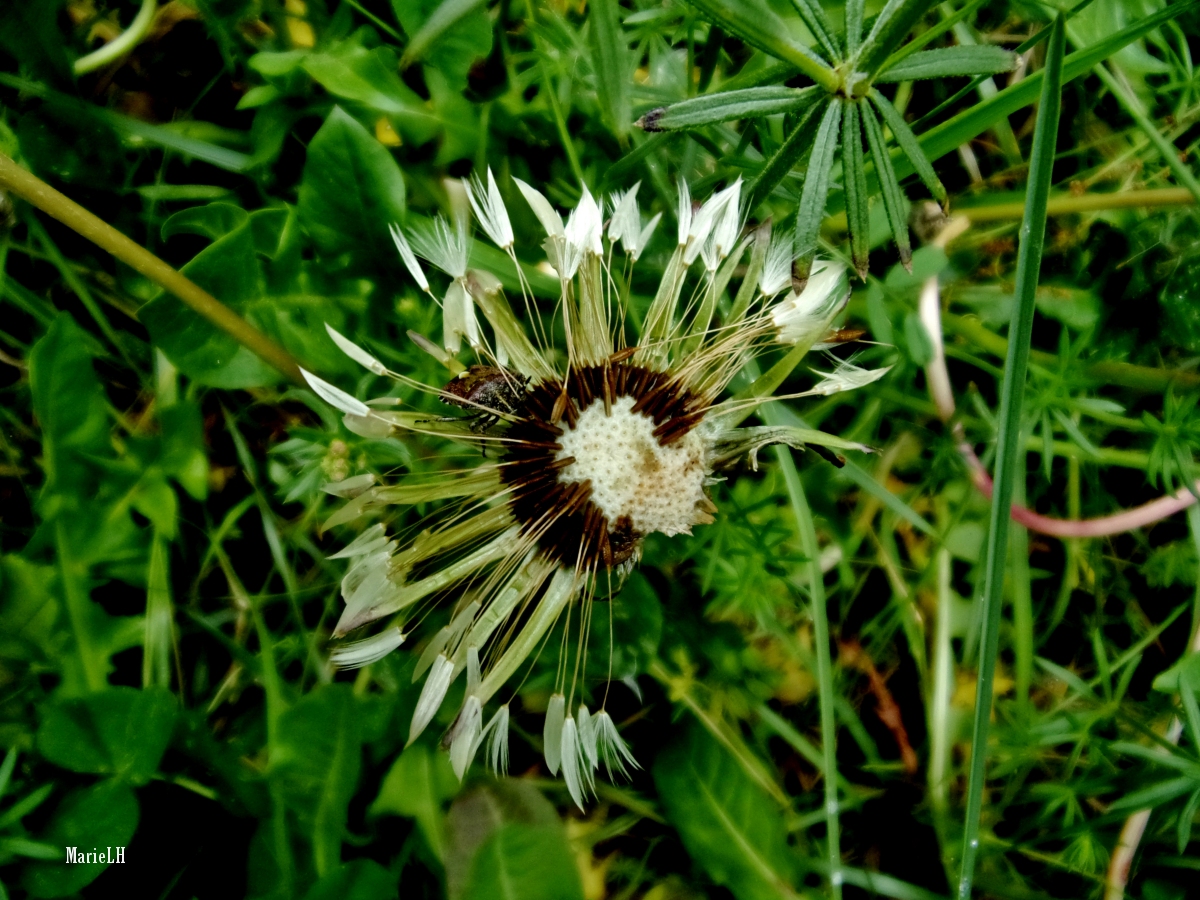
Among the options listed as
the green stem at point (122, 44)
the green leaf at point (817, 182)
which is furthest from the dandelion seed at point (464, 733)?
the green stem at point (122, 44)

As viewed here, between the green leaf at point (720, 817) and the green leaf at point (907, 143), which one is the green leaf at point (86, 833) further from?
the green leaf at point (907, 143)

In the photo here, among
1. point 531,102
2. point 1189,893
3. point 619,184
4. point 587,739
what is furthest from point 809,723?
point 531,102

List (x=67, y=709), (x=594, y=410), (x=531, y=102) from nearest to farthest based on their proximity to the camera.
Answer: (x=594, y=410), (x=67, y=709), (x=531, y=102)

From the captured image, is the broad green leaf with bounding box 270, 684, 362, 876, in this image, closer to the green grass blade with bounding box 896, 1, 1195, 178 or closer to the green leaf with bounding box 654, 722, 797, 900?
the green leaf with bounding box 654, 722, 797, 900

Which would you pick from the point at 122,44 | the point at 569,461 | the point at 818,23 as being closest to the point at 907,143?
the point at 818,23

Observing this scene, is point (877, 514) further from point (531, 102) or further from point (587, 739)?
point (531, 102)

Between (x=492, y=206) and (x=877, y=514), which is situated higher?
(x=492, y=206)

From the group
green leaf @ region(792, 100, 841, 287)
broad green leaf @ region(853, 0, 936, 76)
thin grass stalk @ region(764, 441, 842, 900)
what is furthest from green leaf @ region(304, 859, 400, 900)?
broad green leaf @ region(853, 0, 936, 76)
